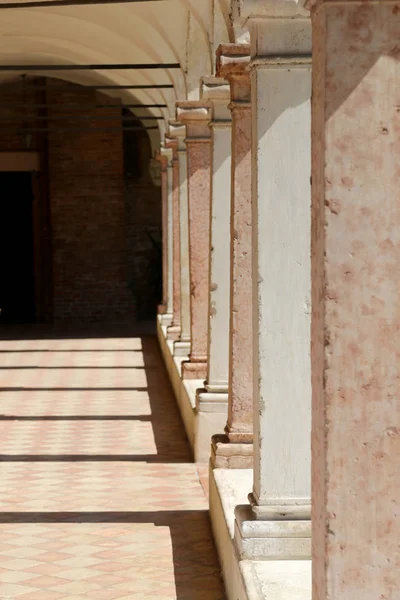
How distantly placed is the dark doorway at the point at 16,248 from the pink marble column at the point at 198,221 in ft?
46.0

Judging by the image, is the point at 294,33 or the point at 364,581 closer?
the point at 364,581

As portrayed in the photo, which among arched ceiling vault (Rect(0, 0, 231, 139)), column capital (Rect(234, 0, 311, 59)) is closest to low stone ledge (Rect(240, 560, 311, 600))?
column capital (Rect(234, 0, 311, 59))

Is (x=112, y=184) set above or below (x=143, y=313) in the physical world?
above

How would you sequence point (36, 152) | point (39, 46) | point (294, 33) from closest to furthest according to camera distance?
point (294, 33) < point (39, 46) < point (36, 152)

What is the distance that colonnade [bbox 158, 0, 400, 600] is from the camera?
2.61 metres

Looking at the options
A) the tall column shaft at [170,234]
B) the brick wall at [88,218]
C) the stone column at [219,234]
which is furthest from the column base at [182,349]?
the brick wall at [88,218]

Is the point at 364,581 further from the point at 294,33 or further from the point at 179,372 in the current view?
the point at 179,372

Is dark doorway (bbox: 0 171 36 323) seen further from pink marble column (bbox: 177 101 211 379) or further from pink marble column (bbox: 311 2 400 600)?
pink marble column (bbox: 311 2 400 600)

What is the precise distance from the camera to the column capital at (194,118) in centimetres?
1036

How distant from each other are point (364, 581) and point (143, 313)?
20.9m

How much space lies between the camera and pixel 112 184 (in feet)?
74.9

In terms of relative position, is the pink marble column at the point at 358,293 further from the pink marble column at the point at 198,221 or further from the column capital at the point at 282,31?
the pink marble column at the point at 198,221

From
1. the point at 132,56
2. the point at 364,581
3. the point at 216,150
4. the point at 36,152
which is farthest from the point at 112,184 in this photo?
the point at 364,581

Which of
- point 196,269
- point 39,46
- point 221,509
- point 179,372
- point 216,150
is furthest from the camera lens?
point 39,46
